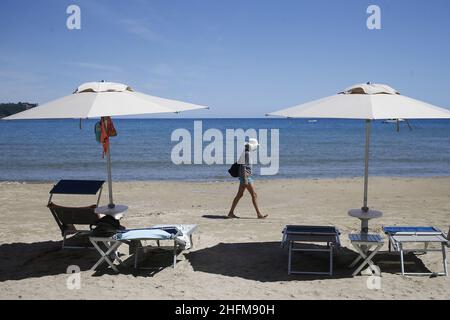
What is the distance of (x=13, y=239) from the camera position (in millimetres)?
7336

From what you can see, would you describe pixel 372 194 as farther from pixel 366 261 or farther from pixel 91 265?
pixel 91 265

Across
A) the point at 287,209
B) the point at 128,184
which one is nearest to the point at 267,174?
the point at 128,184

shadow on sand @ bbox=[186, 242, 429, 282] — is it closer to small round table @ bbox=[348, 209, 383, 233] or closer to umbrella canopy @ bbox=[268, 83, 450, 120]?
small round table @ bbox=[348, 209, 383, 233]

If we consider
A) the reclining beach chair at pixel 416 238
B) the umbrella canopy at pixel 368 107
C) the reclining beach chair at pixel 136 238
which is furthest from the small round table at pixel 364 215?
the reclining beach chair at pixel 136 238

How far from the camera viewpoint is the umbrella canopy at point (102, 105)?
17.6 feet

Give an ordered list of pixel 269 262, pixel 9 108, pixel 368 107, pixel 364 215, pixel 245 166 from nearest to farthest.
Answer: pixel 368 107 < pixel 364 215 < pixel 269 262 < pixel 245 166 < pixel 9 108

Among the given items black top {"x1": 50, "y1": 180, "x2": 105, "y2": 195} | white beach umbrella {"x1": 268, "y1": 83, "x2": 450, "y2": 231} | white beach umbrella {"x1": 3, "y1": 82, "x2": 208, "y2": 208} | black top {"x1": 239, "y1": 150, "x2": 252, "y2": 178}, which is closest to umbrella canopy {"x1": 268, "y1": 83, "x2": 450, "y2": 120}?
white beach umbrella {"x1": 268, "y1": 83, "x2": 450, "y2": 231}

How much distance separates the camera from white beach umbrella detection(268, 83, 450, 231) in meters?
5.13

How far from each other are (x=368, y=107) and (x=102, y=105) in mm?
2929

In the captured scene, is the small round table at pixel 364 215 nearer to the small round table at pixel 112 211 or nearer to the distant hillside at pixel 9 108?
the small round table at pixel 112 211

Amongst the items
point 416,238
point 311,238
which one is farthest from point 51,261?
Answer: point 416,238

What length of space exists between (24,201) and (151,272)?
22.4 ft

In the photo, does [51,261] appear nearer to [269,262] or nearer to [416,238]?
[269,262]

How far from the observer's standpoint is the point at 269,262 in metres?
5.95
